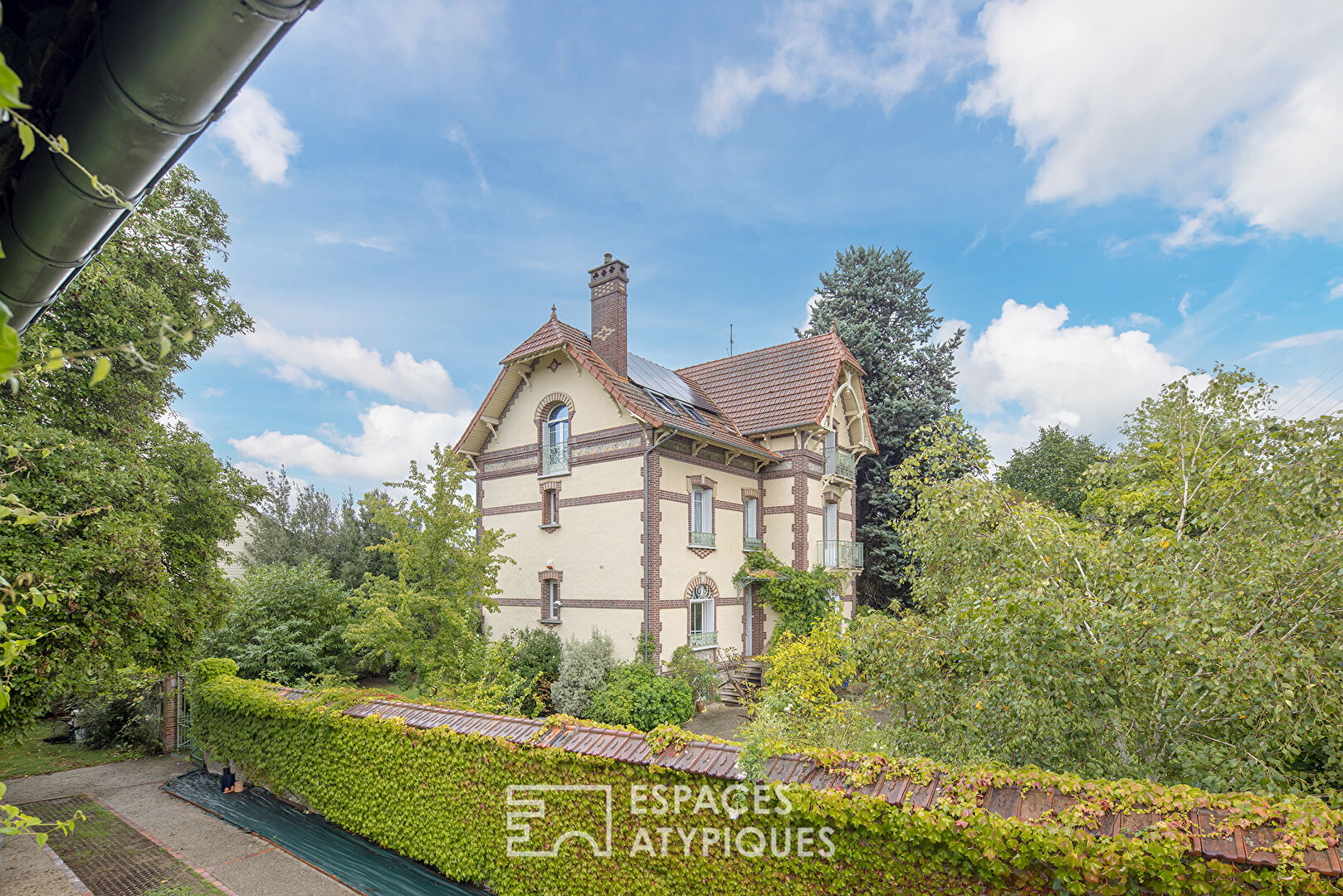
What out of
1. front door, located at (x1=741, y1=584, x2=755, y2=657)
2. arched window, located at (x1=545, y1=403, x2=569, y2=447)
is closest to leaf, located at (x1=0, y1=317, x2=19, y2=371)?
arched window, located at (x1=545, y1=403, x2=569, y2=447)

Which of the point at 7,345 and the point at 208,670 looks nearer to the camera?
the point at 7,345

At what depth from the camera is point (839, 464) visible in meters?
22.3

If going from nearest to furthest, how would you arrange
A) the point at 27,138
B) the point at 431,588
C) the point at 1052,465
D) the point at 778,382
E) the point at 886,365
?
the point at 27,138 → the point at 431,588 → the point at 778,382 → the point at 886,365 → the point at 1052,465

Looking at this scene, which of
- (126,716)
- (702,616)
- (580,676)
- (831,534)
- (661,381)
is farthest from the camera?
(831,534)

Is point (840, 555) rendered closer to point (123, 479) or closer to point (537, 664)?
point (537, 664)

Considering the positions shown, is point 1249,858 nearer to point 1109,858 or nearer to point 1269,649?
point 1109,858

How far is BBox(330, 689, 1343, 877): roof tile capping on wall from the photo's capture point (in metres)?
4.07

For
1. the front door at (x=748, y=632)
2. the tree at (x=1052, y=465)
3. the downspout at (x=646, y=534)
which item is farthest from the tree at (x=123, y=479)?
the tree at (x=1052, y=465)

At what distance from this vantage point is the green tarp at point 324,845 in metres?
8.20

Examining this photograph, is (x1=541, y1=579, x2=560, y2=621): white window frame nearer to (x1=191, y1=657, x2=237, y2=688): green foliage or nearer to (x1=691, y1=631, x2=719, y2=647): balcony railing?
(x1=691, y1=631, x2=719, y2=647): balcony railing

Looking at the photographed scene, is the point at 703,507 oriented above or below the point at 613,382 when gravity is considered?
below

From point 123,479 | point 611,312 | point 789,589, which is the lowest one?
point 789,589

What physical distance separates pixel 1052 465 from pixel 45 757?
38433 mm

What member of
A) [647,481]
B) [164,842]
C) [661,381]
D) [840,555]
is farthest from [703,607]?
[164,842]
